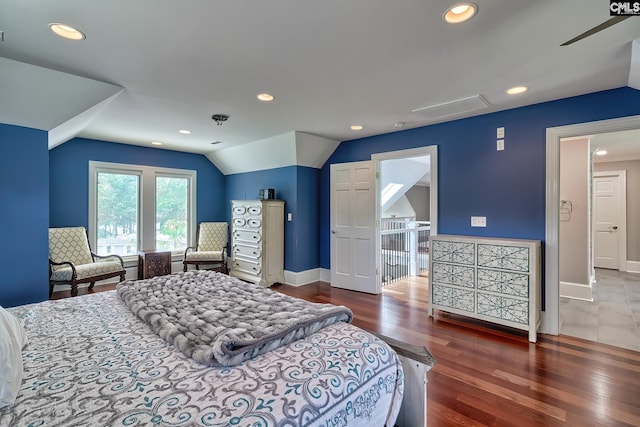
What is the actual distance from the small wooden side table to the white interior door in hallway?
332 inches

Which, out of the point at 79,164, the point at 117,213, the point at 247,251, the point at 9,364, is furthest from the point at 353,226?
the point at 79,164

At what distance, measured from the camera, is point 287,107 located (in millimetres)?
3266

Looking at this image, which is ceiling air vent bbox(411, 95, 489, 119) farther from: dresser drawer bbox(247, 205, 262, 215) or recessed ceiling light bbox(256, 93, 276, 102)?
dresser drawer bbox(247, 205, 262, 215)

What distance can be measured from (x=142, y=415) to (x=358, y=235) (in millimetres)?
3919

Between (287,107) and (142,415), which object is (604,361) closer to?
(142,415)

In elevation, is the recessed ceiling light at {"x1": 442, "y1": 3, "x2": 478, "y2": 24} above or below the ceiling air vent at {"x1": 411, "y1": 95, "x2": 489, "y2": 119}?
below

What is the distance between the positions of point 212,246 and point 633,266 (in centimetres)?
844

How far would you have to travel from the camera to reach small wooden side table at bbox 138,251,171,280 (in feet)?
15.5

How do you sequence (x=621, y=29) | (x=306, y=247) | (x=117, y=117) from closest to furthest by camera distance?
(x=621, y=29) < (x=117, y=117) < (x=306, y=247)

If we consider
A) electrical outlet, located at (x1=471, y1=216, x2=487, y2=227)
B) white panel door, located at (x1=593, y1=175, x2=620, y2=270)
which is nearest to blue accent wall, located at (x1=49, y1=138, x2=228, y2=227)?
electrical outlet, located at (x1=471, y1=216, x2=487, y2=227)

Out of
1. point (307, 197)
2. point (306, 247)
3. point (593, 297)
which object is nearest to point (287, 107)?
point (307, 197)

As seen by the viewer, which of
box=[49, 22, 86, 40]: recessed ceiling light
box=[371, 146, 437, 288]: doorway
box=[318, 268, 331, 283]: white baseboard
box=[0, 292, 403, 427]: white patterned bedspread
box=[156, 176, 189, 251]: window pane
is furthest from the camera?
box=[156, 176, 189, 251]: window pane

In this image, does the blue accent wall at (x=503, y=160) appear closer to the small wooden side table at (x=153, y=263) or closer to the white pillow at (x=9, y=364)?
the white pillow at (x=9, y=364)

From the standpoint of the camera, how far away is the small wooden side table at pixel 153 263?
15.5ft
